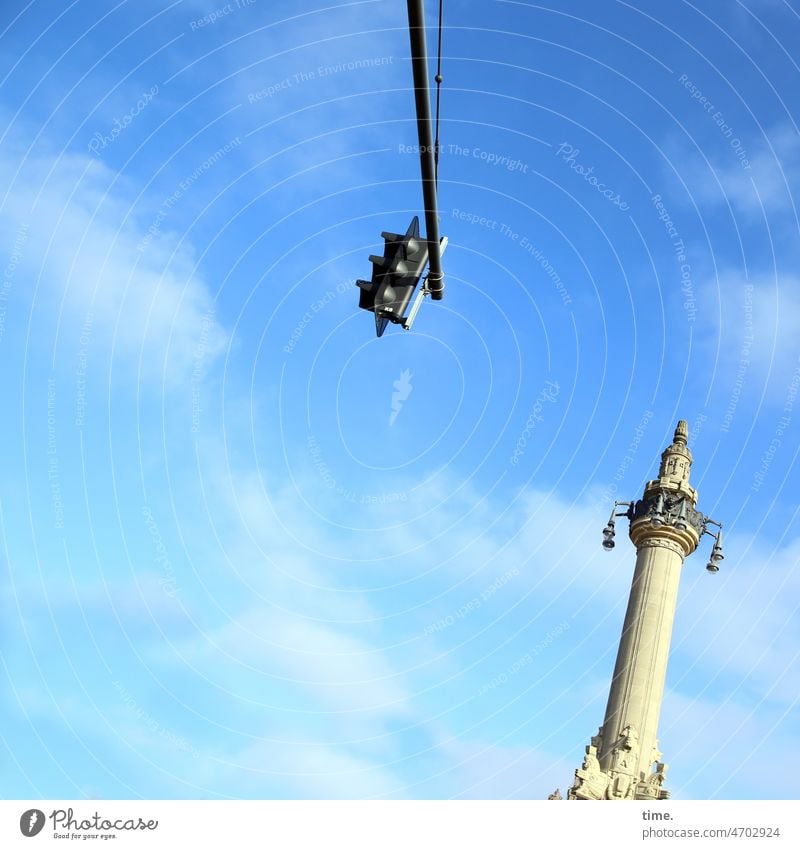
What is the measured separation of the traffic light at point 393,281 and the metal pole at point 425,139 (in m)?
0.31

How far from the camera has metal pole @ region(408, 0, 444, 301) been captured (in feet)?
27.9

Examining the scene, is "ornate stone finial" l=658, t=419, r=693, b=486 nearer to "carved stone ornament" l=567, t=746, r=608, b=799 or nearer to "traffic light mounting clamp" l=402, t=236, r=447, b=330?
"carved stone ornament" l=567, t=746, r=608, b=799

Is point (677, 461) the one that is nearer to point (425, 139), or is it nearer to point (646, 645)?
point (646, 645)

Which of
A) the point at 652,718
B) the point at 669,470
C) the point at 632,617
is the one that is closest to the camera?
the point at 652,718

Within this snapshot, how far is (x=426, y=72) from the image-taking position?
8633mm

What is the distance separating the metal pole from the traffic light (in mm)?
307

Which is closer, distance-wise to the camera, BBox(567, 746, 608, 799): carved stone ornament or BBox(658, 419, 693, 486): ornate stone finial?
BBox(567, 746, 608, 799): carved stone ornament

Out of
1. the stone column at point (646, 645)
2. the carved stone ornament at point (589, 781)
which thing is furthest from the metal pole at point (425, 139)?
the stone column at point (646, 645)

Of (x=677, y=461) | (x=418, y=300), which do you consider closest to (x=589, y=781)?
(x=677, y=461)

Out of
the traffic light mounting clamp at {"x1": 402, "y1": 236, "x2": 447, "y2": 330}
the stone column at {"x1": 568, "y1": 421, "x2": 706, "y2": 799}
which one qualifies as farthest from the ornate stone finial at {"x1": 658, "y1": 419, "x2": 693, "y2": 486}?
the traffic light mounting clamp at {"x1": 402, "y1": 236, "x2": 447, "y2": 330}

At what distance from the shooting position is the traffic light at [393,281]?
31.0ft
